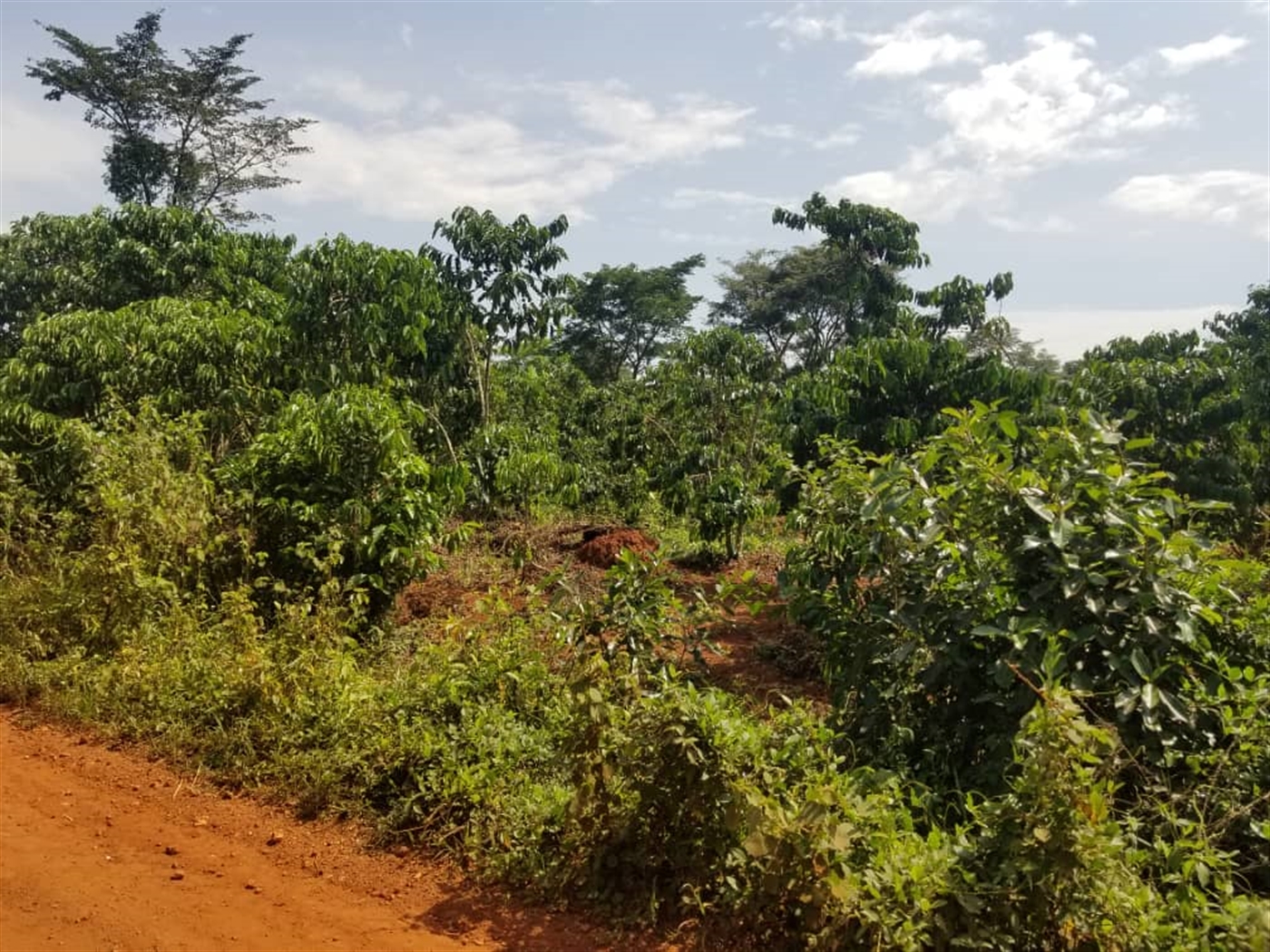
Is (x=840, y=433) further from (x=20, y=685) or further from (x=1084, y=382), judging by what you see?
(x=20, y=685)

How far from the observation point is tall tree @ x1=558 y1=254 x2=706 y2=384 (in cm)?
2633

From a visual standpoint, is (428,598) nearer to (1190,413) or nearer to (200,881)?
(200,881)

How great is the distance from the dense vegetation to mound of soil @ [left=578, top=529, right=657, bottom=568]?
0.54 meters

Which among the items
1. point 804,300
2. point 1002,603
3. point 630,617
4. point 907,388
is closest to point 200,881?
point 630,617

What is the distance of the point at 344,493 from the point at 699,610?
9.27ft

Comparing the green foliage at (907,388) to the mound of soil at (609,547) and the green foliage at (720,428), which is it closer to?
the green foliage at (720,428)

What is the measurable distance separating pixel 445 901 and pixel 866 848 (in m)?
1.49

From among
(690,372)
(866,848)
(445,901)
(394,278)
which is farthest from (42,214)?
(866,848)

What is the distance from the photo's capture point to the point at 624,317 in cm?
2686

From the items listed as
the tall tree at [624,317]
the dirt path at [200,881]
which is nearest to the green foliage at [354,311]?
the dirt path at [200,881]

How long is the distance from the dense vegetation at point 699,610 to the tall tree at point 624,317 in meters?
17.3

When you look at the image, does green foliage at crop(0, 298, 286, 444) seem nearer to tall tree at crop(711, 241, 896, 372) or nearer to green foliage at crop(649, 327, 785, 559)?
green foliage at crop(649, 327, 785, 559)

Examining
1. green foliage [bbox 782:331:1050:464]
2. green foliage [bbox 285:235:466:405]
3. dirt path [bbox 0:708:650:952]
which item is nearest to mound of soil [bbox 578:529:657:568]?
green foliage [bbox 782:331:1050:464]

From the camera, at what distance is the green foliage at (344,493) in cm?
591
